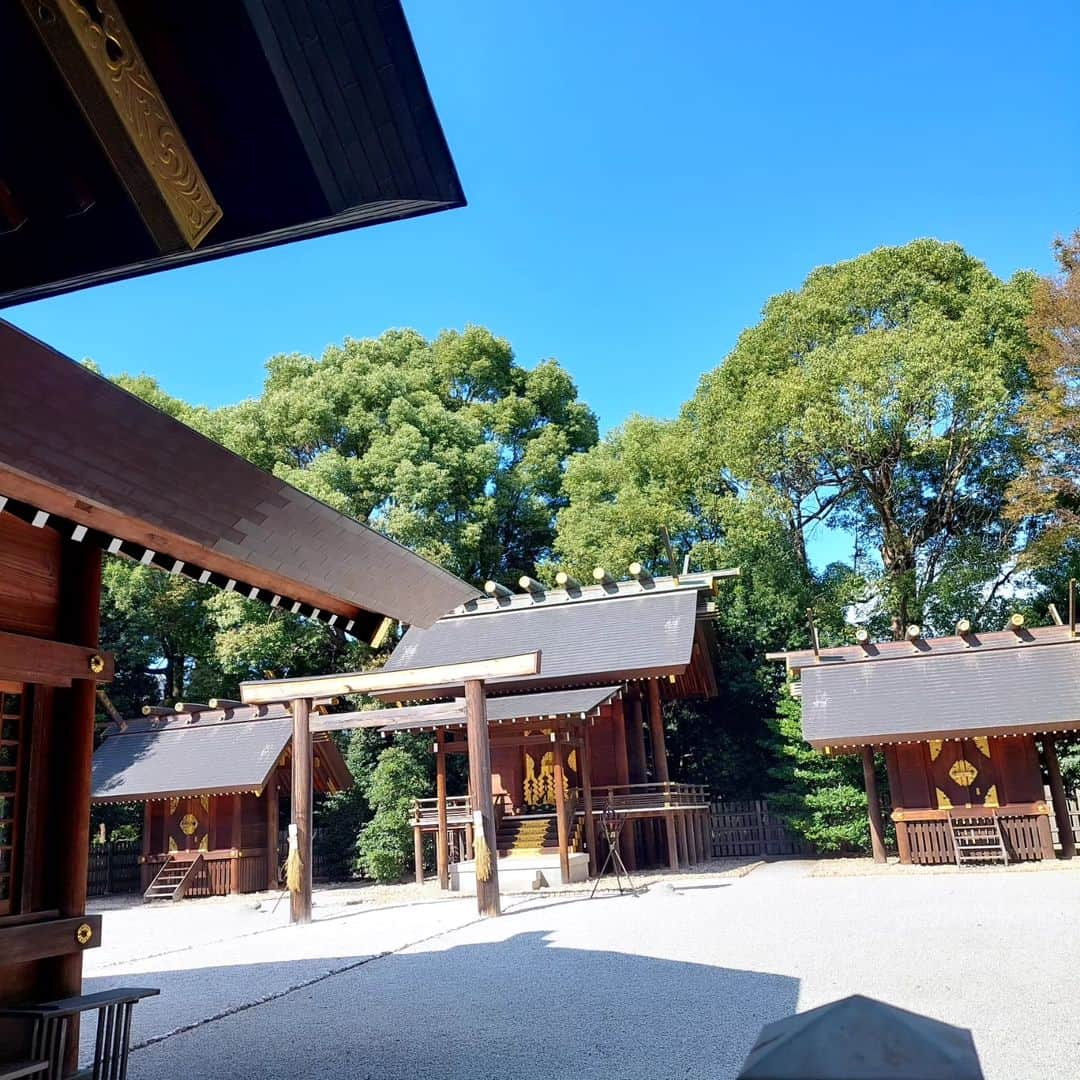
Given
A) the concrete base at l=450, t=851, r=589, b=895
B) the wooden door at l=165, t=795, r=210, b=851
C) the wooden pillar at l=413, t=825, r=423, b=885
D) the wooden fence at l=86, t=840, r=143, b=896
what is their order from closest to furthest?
the concrete base at l=450, t=851, r=589, b=895
the wooden pillar at l=413, t=825, r=423, b=885
the wooden door at l=165, t=795, r=210, b=851
the wooden fence at l=86, t=840, r=143, b=896

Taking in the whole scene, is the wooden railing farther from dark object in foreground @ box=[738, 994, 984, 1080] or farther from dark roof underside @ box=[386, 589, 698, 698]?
dark object in foreground @ box=[738, 994, 984, 1080]

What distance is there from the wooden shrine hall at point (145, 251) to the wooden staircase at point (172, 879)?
13.3m

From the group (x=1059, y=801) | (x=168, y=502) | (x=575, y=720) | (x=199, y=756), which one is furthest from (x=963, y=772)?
(x=168, y=502)

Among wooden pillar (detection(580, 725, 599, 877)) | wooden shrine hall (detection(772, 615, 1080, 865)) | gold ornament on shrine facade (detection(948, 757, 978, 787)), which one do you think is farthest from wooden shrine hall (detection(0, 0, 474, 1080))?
gold ornament on shrine facade (detection(948, 757, 978, 787))

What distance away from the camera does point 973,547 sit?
20094 mm

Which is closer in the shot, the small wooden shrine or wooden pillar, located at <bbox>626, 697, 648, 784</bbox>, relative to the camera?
the small wooden shrine

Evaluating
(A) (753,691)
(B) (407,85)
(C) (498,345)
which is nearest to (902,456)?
(A) (753,691)

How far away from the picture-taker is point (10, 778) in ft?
14.5

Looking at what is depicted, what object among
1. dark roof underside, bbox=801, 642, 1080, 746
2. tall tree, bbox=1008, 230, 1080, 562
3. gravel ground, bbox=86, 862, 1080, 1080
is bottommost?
gravel ground, bbox=86, 862, 1080, 1080

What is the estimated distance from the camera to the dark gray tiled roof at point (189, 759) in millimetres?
16375

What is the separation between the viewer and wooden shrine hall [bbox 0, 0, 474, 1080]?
150 inches

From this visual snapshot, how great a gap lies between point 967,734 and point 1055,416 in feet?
25.8

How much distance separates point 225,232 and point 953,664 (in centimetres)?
1426

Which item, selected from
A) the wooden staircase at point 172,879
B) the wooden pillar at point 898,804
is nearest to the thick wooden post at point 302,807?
the wooden staircase at point 172,879
